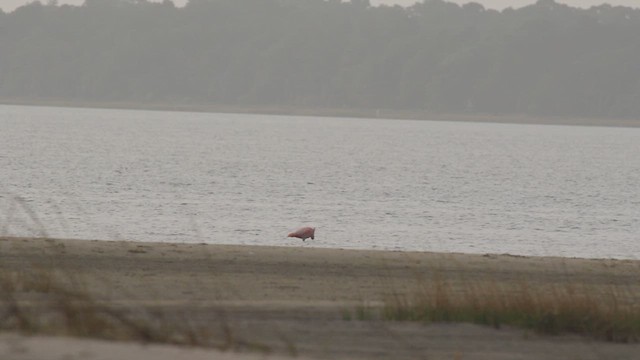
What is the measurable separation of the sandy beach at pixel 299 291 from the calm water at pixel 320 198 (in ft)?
2.93

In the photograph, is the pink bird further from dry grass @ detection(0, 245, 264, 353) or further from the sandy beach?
dry grass @ detection(0, 245, 264, 353)

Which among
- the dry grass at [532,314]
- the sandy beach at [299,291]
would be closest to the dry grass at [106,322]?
the sandy beach at [299,291]

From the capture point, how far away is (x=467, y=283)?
55.9 feet

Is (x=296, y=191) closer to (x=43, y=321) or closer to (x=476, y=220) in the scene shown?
(x=476, y=220)

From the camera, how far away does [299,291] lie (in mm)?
15688

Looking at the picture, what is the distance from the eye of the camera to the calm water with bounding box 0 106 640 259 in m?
31.3

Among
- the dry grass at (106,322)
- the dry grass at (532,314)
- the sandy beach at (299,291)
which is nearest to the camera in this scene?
the dry grass at (106,322)

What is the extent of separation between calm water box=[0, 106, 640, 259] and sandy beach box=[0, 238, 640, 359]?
2.93 ft

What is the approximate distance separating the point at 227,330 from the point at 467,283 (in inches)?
256

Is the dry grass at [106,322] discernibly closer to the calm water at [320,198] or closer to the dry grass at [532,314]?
the calm water at [320,198]

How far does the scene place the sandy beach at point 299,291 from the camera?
11.5 metres

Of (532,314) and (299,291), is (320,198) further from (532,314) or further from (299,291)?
(532,314)

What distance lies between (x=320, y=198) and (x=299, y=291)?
1303 inches

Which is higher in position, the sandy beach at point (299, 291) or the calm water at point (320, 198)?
the sandy beach at point (299, 291)
